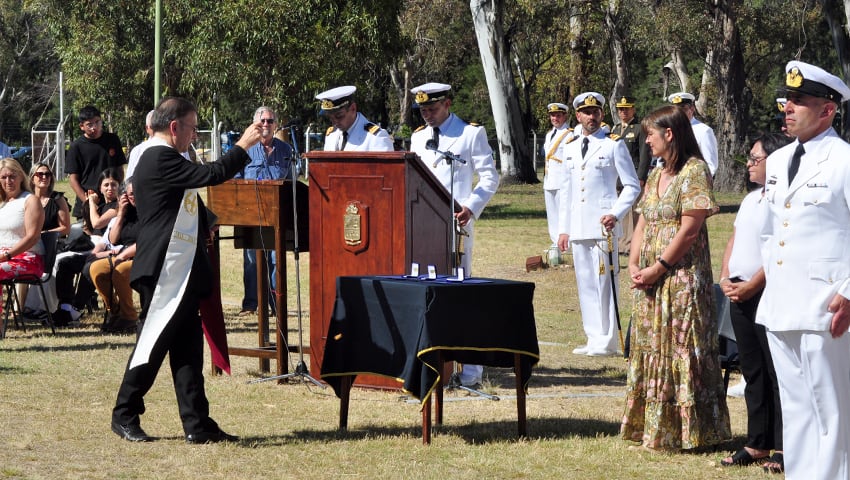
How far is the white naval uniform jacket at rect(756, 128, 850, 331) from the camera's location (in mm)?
5680

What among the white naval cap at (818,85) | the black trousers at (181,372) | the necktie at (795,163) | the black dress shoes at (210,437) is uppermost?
the white naval cap at (818,85)

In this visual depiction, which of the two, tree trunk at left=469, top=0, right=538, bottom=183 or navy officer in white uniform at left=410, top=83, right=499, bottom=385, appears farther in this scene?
tree trunk at left=469, top=0, right=538, bottom=183

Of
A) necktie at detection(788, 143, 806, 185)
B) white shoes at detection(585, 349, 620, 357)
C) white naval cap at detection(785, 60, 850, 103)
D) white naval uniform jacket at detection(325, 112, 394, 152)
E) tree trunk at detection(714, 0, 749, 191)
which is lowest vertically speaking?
white shoes at detection(585, 349, 620, 357)

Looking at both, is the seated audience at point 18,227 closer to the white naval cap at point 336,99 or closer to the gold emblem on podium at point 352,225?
the white naval cap at point 336,99

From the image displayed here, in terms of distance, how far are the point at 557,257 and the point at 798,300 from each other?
12380 millimetres

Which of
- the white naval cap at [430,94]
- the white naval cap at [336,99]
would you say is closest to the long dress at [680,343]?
the white naval cap at [430,94]

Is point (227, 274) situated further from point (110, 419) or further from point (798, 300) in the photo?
point (798, 300)

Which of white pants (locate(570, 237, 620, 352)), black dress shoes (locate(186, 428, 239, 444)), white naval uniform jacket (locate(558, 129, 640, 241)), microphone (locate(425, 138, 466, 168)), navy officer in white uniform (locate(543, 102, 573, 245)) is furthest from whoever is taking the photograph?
navy officer in white uniform (locate(543, 102, 573, 245))

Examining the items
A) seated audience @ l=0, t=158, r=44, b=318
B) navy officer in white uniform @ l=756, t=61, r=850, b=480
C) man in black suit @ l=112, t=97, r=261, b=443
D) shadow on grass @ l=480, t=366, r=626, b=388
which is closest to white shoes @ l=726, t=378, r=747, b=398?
shadow on grass @ l=480, t=366, r=626, b=388

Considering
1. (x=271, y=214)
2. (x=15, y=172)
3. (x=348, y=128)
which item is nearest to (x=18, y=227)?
(x=15, y=172)

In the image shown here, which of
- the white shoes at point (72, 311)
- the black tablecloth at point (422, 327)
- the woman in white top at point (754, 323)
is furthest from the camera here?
the white shoes at point (72, 311)

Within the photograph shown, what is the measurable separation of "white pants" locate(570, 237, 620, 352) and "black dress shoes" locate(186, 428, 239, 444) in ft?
15.1

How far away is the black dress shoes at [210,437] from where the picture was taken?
7.34 meters

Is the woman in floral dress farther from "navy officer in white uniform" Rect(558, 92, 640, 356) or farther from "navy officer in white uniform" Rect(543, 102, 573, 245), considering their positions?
"navy officer in white uniform" Rect(543, 102, 573, 245)
